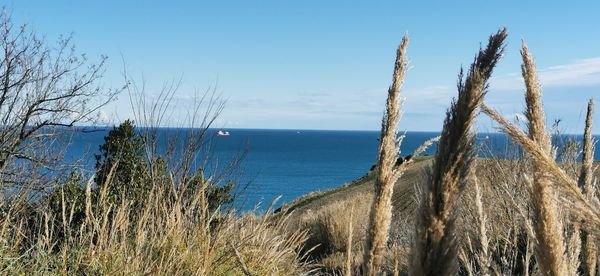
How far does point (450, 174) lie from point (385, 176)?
2.36 feet

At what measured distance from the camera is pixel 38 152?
42.1ft

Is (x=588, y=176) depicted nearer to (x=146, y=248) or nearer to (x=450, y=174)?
(x=450, y=174)

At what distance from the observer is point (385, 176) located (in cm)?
193

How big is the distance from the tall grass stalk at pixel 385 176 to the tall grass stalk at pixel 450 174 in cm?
63

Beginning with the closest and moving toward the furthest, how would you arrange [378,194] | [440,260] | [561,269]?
[440,260]
[561,269]
[378,194]

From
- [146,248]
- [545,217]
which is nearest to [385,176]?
[545,217]

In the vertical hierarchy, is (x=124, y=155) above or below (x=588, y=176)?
below

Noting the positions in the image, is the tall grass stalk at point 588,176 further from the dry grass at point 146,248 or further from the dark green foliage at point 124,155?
the dark green foliage at point 124,155

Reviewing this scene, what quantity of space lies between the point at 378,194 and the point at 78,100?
40.4 ft

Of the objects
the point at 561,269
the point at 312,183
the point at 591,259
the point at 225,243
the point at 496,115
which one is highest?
the point at 496,115

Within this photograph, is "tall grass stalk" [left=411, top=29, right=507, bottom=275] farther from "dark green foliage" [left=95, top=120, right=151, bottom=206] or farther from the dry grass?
"dark green foliage" [left=95, top=120, right=151, bottom=206]

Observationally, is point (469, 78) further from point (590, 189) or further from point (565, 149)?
point (565, 149)

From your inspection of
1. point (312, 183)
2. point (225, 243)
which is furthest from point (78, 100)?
point (312, 183)

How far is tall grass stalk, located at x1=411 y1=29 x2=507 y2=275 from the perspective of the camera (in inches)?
47.2
